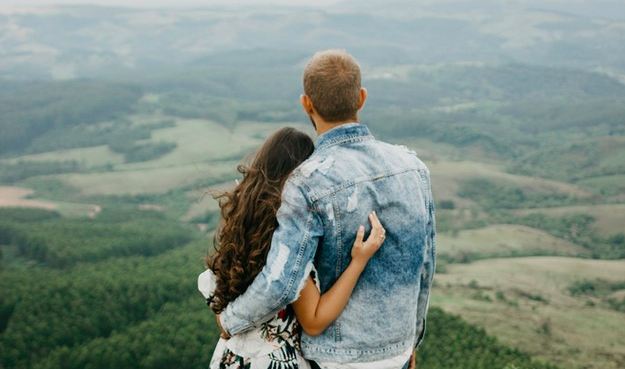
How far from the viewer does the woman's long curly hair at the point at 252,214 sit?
3.37 meters

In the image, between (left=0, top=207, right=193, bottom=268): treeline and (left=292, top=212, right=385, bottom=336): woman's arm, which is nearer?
(left=292, top=212, right=385, bottom=336): woman's arm

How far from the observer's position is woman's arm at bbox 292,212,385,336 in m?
3.21

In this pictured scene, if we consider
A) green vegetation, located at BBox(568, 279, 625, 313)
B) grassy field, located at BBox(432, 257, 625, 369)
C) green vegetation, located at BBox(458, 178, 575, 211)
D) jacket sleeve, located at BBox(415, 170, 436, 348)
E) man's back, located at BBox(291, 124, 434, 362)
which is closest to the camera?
man's back, located at BBox(291, 124, 434, 362)

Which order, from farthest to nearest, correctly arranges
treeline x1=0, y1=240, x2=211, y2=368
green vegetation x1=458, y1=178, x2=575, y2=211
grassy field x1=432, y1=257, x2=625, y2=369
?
1. green vegetation x1=458, y1=178, x2=575, y2=211
2. treeline x1=0, y1=240, x2=211, y2=368
3. grassy field x1=432, y1=257, x2=625, y2=369

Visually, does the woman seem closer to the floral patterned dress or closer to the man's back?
the floral patterned dress

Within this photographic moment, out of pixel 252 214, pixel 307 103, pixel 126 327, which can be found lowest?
pixel 126 327

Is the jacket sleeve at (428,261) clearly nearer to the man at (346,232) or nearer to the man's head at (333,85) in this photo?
the man at (346,232)

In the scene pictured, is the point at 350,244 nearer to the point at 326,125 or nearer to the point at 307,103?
the point at 326,125

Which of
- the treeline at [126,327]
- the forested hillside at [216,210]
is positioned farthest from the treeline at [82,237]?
the treeline at [126,327]

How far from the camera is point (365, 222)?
3275 mm

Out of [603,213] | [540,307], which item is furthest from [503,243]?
[540,307]

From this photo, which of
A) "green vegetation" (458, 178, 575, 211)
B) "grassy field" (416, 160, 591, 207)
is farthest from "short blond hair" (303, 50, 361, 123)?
"green vegetation" (458, 178, 575, 211)

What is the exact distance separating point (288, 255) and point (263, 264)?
328mm

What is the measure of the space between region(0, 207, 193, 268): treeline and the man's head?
41.8 meters
